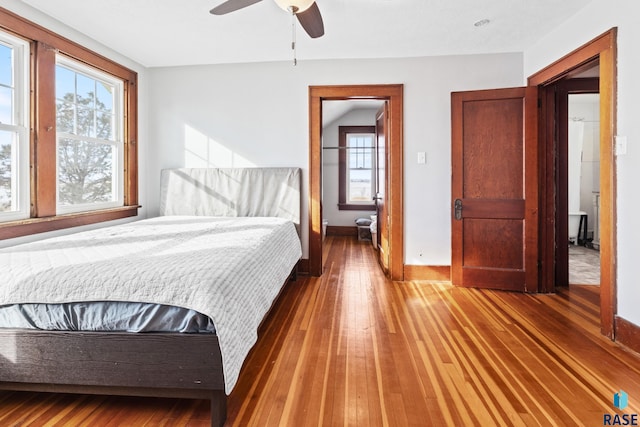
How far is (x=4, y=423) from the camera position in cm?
158

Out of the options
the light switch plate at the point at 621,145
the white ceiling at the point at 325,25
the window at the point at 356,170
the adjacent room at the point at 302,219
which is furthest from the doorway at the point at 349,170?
the light switch plate at the point at 621,145

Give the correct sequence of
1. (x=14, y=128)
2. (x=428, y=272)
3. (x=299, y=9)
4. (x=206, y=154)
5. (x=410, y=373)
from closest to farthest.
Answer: (x=410, y=373) < (x=299, y=9) < (x=14, y=128) < (x=428, y=272) < (x=206, y=154)

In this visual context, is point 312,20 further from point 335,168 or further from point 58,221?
point 335,168

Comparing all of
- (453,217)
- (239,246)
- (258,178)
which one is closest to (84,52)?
(258,178)

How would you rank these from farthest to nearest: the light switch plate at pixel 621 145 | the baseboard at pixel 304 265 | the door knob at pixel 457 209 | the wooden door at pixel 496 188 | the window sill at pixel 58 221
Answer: the baseboard at pixel 304 265 < the door knob at pixel 457 209 < the wooden door at pixel 496 188 < the window sill at pixel 58 221 < the light switch plate at pixel 621 145

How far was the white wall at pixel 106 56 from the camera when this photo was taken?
8.71ft

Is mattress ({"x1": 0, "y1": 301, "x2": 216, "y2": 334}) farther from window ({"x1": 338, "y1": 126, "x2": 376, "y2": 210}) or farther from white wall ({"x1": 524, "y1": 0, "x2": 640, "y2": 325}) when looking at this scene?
window ({"x1": 338, "y1": 126, "x2": 376, "y2": 210})

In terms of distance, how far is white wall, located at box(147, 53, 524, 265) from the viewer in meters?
3.81

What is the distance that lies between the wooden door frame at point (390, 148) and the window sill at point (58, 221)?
6.83ft

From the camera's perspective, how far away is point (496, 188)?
3.52 m


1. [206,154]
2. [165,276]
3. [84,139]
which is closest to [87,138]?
[84,139]

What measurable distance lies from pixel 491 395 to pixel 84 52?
4.15m

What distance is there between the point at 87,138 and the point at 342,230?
15.3 feet

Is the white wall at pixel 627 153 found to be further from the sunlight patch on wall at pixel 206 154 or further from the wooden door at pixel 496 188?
the sunlight patch on wall at pixel 206 154
